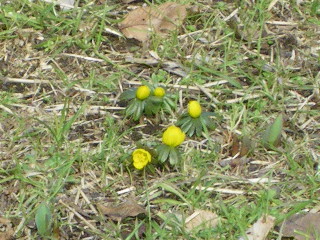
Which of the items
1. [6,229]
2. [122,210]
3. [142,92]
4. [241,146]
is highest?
[142,92]

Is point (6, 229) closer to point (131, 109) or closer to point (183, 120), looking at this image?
point (131, 109)

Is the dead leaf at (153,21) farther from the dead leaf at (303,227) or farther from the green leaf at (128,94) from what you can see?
the dead leaf at (303,227)

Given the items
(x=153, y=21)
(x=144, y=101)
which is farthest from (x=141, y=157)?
(x=153, y=21)

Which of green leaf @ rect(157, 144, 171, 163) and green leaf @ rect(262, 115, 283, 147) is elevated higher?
green leaf @ rect(262, 115, 283, 147)

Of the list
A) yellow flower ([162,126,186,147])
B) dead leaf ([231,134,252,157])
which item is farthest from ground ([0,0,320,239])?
yellow flower ([162,126,186,147])

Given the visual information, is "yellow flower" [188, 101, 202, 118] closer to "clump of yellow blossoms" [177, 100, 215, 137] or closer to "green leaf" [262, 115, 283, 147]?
"clump of yellow blossoms" [177, 100, 215, 137]
